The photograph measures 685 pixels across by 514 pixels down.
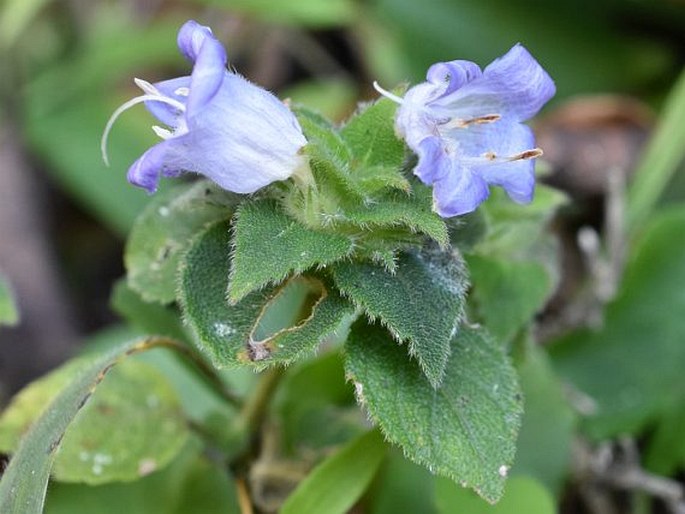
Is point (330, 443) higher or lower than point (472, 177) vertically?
lower

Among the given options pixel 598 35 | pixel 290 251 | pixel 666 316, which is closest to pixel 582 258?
pixel 666 316

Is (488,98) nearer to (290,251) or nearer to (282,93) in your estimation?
(290,251)

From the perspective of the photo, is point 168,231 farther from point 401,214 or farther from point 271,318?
point 401,214

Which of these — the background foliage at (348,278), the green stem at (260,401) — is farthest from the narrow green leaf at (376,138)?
the green stem at (260,401)

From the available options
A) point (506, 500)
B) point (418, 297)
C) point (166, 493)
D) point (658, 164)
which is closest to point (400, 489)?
point (506, 500)

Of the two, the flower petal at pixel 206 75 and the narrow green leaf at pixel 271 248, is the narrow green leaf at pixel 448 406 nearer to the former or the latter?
the narrow green leaf at pixel 271 248

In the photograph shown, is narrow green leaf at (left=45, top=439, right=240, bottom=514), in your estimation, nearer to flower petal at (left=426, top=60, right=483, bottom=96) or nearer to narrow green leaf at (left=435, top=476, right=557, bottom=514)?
narrow green leaf at (left=435, top=476, right=557, bottom=514)
